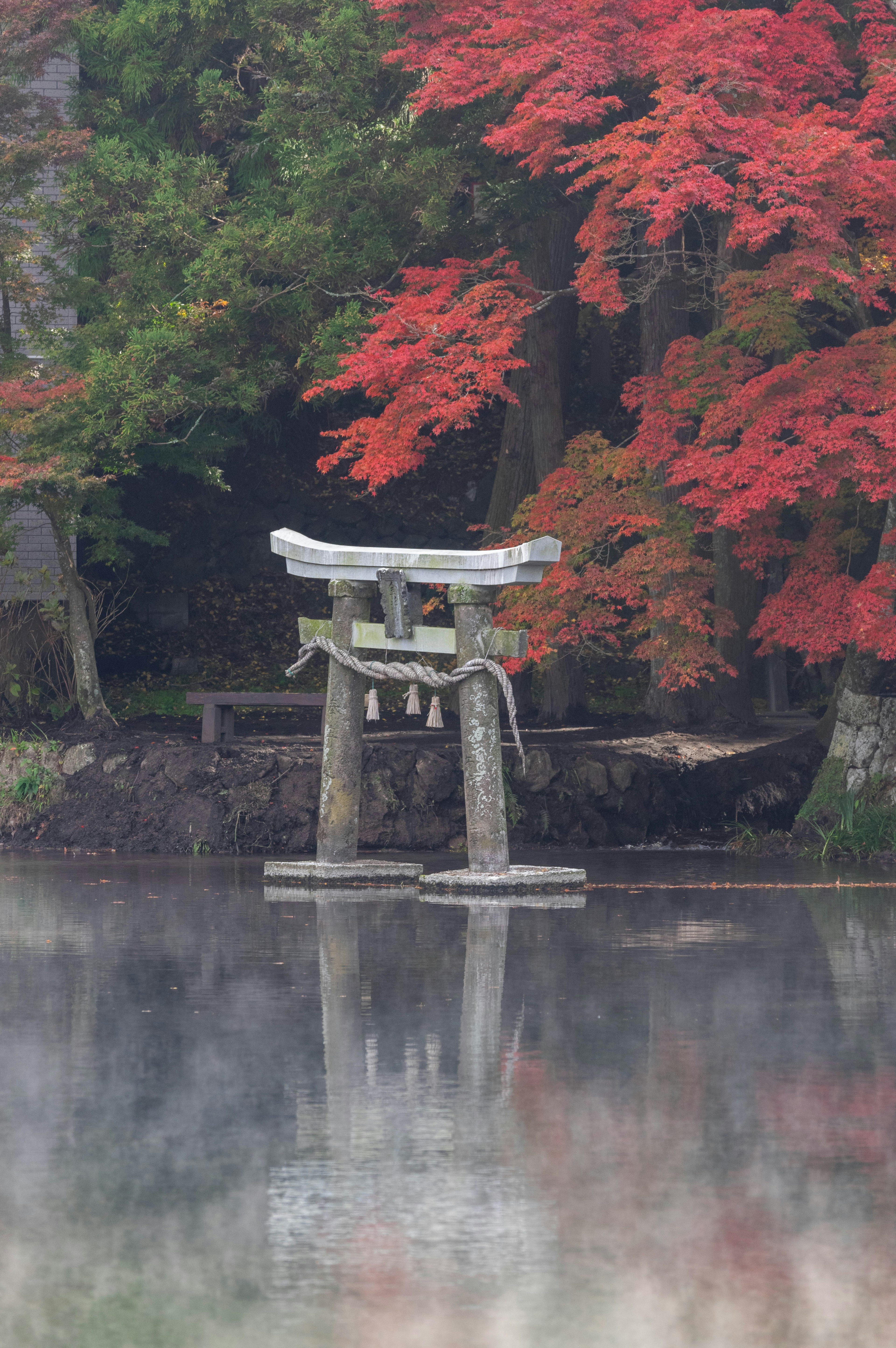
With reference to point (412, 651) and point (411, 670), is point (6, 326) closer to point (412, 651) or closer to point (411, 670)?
point (412, 651)

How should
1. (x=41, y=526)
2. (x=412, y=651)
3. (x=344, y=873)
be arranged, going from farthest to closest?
(x=41, y=526), (x=412, y=651), (x=344, y=873)

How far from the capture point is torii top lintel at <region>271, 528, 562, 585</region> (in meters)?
12.4

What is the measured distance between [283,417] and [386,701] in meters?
5.34

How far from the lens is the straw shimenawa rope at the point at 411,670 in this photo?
12562 mm

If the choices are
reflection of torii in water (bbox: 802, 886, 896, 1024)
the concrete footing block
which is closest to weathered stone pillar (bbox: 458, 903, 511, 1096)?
the concrete footing block

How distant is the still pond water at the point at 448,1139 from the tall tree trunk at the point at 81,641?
8468 millimetres

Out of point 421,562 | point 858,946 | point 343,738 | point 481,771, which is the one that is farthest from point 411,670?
point 858,946

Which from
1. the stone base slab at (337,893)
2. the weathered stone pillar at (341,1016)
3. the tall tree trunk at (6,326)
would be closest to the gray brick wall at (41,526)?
the tall tree trunk at (6,326)

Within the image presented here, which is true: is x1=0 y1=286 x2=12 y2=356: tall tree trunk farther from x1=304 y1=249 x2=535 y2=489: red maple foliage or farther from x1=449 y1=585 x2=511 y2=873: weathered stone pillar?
x1=449 y1=585 x2=511 y2=873: weathered stone pillar

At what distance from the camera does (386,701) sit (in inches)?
990

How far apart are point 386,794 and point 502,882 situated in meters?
4.29

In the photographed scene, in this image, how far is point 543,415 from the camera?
21359mm

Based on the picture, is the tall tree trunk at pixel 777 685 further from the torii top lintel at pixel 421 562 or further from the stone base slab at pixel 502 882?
the stone base slab at pixel 502 882

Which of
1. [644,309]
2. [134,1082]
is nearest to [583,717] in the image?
[644,309]
